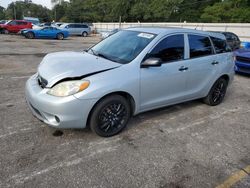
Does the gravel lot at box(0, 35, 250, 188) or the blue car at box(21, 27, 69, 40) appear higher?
the blue car at box(21, 27, 69, 40)

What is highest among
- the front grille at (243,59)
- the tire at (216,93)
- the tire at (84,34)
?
the tire at (84,34)

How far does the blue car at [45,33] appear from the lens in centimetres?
2138

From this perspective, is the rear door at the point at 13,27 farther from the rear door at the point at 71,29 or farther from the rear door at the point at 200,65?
the rear door at the point at 200,65

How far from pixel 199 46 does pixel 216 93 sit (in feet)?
4.14

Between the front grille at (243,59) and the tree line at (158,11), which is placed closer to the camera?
A: the front grille at (243,59)

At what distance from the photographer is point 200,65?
4465 millimetres

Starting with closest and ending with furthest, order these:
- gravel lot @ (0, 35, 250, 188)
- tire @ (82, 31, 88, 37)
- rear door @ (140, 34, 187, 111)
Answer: gravel lot @ (0, 35, 250, 188) → rear door @ (140, 34, 187, 111) → tire @ (82, 31, 88, 37)

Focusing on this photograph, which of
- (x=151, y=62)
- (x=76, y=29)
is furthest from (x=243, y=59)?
(x=76, y=29)

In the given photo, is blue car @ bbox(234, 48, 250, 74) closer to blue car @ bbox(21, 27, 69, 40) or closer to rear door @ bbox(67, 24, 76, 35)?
blue car @ bbox(21, 27, 69, 40)

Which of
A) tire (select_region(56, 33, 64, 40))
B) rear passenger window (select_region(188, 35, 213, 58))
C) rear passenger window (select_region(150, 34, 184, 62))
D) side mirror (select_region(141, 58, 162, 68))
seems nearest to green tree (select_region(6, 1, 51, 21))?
tire (select_region(56, 33, 64, 40))

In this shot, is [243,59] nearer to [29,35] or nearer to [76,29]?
[29,35]

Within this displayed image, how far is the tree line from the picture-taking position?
115 ft

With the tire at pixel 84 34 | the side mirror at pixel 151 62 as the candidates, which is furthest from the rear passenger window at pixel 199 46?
the tire at pixel 84 34

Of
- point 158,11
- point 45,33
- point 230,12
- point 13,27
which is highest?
point 158,11
